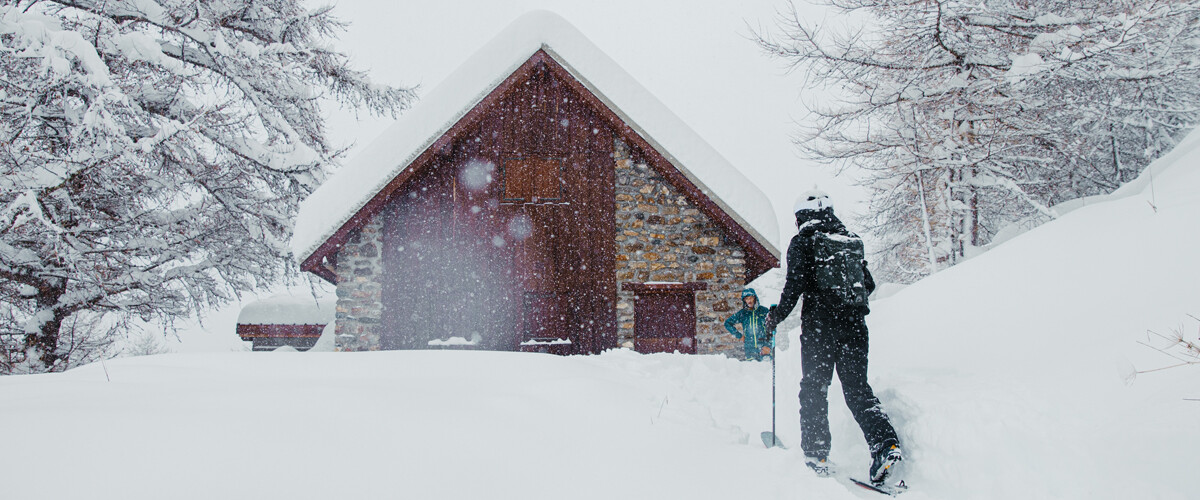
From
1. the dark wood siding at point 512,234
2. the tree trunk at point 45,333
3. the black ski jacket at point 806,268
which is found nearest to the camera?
the black ski jacket at point 806,268

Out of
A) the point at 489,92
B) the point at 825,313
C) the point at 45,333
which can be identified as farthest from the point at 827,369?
the point at 45,333

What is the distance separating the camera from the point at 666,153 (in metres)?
7.88

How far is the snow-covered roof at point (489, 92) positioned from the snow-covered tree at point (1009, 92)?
6.85ft

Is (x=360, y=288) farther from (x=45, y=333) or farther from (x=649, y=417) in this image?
(x=649, y=417)

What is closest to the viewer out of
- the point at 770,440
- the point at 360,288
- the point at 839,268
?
the point at 839,268

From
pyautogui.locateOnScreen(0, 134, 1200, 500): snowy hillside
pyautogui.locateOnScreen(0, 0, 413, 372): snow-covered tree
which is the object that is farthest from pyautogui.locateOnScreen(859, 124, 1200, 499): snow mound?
pyautogui.locateOnScreen(0, 0, 413, 372): snow-covered tree

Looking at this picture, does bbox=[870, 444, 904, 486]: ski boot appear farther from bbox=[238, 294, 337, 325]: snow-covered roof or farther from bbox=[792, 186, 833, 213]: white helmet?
bbox=[238, 294, 337, 325]: snow-covered roof

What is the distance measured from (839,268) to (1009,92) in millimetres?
6992

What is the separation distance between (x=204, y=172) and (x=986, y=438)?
30.6 ft

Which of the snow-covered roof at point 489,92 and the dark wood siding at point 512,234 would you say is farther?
the dark wood siding at point 512,234

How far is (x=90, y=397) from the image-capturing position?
241 centimetres

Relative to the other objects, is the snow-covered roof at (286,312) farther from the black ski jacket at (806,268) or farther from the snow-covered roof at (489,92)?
the black ski jacket at (806,268)

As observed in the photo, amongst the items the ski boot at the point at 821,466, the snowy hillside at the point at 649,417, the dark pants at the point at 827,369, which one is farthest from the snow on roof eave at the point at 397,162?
the ski boot at the point at 821,466

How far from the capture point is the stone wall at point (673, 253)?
8188 millimetres
